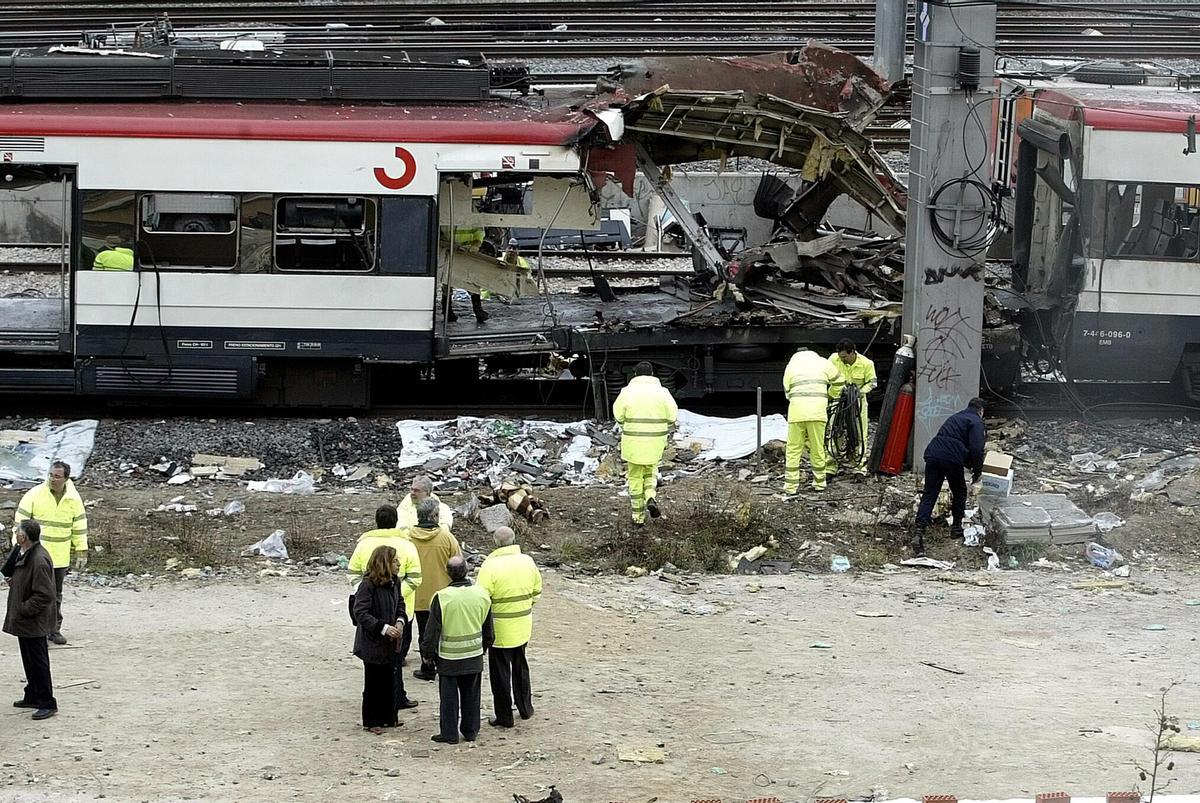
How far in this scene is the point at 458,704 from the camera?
28.5 ft

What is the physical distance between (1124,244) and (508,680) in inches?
356

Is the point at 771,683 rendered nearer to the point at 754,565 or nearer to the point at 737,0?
the point at 754,565

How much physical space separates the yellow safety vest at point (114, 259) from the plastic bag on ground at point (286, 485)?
246 cm

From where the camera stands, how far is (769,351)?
15.7 m

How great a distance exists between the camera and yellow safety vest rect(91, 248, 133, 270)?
14648 millimetres

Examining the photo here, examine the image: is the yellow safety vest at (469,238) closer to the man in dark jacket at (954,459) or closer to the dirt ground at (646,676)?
the dirt ground at (646,676)

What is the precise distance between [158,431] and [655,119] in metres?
5.52

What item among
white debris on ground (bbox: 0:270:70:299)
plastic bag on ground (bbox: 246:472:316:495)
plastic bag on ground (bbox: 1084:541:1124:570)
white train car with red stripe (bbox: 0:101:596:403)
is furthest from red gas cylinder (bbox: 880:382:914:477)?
white debris on ground (bbox: 0:270:70:299)

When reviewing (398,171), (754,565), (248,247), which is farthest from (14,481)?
(754,565)

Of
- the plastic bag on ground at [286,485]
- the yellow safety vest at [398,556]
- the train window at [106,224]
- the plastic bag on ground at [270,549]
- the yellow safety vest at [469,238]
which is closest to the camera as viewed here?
the yellow safety vest at [398,556]

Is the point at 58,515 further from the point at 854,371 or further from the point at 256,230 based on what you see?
the point at 854,371

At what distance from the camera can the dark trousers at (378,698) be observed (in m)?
8.66

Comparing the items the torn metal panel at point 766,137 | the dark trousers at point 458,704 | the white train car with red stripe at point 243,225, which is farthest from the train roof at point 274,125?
the dark trousers at point 458,704

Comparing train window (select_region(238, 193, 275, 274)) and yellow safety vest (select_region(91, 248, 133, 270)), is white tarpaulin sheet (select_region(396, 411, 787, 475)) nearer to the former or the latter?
train window (select_region(238, 193, 275, 274))
